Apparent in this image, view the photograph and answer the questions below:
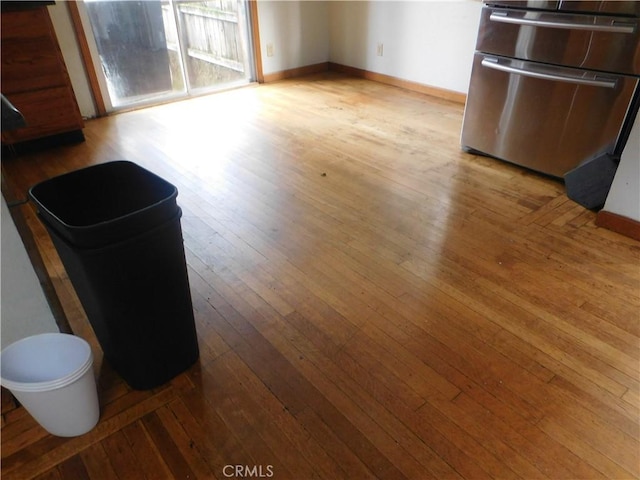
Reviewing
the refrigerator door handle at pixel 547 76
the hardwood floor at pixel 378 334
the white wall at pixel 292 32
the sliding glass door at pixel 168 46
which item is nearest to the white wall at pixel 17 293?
the hardwood floor at pixel 378 334

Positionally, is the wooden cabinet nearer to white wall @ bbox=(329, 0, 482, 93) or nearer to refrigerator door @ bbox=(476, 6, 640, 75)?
refrigerator door @ bbox=(476, 6, 640, 75)

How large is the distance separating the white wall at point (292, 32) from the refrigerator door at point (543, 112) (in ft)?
7.96

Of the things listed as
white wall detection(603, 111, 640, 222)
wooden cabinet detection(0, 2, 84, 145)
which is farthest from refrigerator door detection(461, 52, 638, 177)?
wooden cabinet detection(0, 2, 84, 145)

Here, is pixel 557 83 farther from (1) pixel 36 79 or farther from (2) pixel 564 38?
(1) pixel 36 79

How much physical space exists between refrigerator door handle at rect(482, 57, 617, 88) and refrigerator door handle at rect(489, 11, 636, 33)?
0.22m

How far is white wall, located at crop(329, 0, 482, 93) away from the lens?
3703mm

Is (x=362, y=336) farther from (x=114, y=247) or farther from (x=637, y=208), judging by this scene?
(x=637, y=208)

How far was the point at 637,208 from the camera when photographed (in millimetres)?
2047

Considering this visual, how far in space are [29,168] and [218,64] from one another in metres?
2.10

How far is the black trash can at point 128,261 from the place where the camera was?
1.11 metres

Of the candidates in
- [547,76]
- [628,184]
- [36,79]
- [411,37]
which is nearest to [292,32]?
[411,37]

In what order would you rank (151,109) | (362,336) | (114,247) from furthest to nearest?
(151,109), (362,336), (114,247)

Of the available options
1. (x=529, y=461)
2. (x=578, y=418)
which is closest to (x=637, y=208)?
(x=578, y=418)

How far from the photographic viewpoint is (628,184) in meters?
2.03
